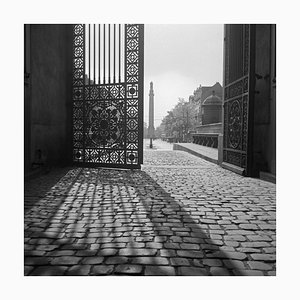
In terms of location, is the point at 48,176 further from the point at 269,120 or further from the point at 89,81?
the point at 269,120

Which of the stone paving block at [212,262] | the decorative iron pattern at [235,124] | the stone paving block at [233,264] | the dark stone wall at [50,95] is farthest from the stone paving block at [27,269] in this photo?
the decorative iron pattern at [235,124]

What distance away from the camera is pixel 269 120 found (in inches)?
280

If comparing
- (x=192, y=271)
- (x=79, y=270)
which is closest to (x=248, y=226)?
(x=192, y=271)

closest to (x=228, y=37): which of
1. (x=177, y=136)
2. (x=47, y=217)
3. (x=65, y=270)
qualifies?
(x=47, y=217)

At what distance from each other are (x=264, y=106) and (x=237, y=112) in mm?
1104

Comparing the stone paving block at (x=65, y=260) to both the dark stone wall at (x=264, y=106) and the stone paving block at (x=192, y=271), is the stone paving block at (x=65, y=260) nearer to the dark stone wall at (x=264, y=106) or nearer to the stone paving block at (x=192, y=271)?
the stone paving block at (x=192, y=271)

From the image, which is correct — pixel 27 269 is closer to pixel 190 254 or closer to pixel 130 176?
pixel 190 254

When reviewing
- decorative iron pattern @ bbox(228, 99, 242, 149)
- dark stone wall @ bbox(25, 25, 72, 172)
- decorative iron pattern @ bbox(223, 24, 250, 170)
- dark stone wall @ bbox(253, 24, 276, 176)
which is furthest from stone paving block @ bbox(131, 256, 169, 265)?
decorative iron pattern @ bbox(228, 99, 242, 149)

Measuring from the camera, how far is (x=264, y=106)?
7332 millimetres

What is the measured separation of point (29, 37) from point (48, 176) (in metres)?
3.63

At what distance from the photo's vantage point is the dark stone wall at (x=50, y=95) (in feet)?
24.6

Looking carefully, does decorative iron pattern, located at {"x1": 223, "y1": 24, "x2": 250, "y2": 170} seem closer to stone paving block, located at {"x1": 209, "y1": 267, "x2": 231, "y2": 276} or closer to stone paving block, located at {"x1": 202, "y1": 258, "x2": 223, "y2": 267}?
stone paving block, located at {"x1": 202, "y1": 258, "x2": 223, "y2": 267}

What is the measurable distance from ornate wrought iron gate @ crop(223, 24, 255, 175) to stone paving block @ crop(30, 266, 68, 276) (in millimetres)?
6200

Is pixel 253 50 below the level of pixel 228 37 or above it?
below
